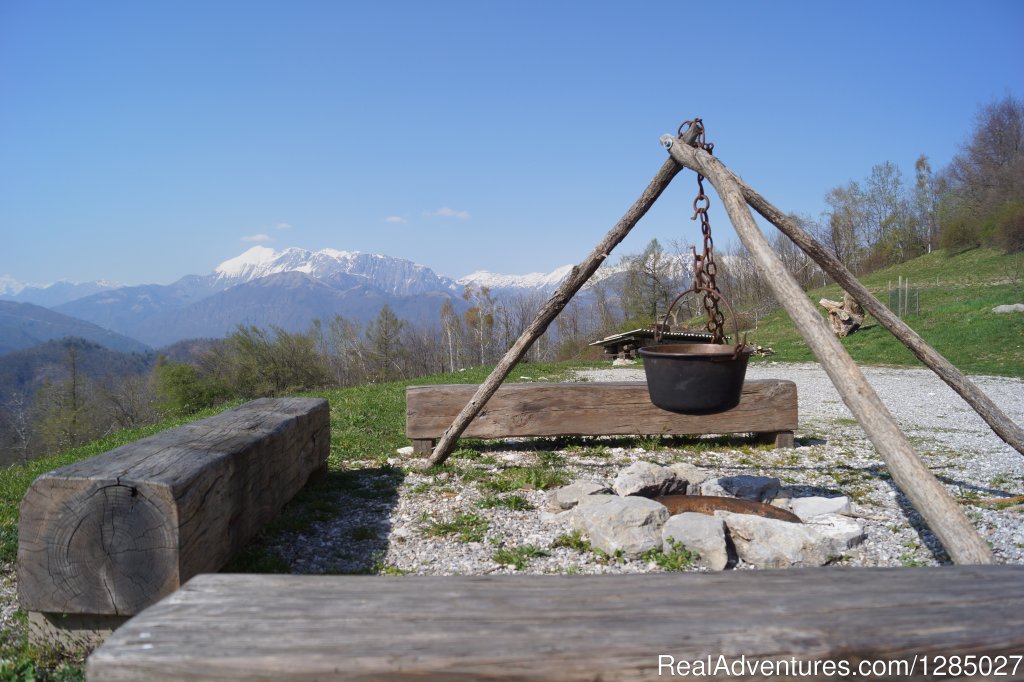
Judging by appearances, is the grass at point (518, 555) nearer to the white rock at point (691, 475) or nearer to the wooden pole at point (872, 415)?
the white rock at point (691, 475)

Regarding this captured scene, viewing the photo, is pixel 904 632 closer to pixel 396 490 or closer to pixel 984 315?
pixel 396 490

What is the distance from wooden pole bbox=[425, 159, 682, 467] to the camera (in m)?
4.81

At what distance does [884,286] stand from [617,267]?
15.2m

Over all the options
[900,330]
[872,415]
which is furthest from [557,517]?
[900,330]

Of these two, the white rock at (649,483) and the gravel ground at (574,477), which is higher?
the white rock at (649,483)

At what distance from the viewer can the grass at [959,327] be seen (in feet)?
51.8

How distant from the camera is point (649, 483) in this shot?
509 cm

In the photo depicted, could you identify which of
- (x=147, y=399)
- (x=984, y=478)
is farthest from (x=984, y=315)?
(x=147, y=399)

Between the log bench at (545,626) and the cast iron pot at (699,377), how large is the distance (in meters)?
2.10

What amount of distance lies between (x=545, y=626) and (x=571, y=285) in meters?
3.73

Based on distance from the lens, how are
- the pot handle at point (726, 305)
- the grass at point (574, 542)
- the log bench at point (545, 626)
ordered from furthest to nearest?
1. the grass at point (574, 542)
2. the pot handle at point (726, 305)
3. the log bench at point (545, 626)

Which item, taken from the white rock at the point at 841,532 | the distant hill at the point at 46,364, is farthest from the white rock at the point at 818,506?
the distant hill at the point at 46,364

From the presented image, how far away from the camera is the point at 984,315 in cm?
1936

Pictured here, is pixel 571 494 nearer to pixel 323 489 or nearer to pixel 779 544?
pixel 779 544
